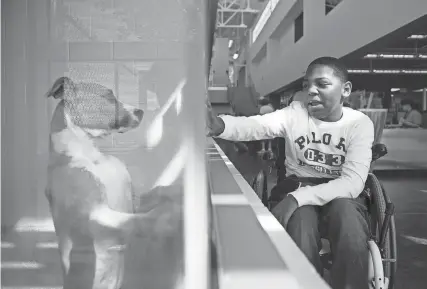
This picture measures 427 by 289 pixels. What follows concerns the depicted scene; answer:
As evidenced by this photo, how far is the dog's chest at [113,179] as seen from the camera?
587mm

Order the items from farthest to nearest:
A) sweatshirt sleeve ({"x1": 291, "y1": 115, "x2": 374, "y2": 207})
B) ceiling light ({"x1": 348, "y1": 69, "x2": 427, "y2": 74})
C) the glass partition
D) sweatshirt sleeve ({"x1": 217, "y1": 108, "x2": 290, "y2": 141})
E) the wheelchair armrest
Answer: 1. ceiling light ({"x1": 348, "y1": 69, "x2": 427, "y2": 74})
2. the wheelchair armrest
3. sweatshirt sleeve ({"x1": 217, "y1": 108, "x2": 290, "y2": 141})
4. sweatshirt sleeve ({"x1": 291, "y1": 115, "x2": 374, "y2": 207})
5. the glass partition

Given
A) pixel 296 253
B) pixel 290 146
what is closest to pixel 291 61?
pixel 290 146

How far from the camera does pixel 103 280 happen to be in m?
0.58

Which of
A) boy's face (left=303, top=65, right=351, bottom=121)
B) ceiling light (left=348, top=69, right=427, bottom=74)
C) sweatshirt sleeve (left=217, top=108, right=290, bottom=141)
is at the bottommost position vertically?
sweatshirt sleeve (left=217, top=108, right=290, bottom=141)

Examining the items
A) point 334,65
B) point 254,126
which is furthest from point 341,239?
point 334,65

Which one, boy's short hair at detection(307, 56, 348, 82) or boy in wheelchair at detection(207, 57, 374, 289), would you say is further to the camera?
boy's short hair at detection(307, 56, 348, 82)

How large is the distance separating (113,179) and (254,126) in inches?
51.4

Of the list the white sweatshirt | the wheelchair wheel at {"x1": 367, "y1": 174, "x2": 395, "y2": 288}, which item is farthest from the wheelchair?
the white sweatshirt

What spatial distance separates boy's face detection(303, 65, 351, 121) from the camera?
5.98ft

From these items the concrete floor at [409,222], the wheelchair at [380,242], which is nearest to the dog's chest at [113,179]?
the wheelchair at [380,242]

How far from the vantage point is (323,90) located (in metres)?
1.83

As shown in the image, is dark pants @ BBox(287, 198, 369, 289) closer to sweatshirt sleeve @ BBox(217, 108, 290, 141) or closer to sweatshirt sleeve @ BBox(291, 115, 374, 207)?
sweatshirt sleeve @ BBox(291, 115, 374, 207)

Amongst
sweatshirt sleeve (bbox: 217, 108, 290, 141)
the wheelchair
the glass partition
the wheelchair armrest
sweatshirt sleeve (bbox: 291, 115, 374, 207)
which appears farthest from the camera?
the wheelchair armrest

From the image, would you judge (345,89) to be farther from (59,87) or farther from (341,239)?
(59,87)
